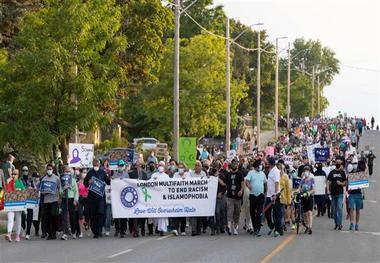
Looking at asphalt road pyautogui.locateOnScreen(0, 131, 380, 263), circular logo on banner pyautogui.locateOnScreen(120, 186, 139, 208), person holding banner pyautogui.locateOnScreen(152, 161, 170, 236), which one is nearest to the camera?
asphalt road pyautogui.locateOnScreen(0, 131, 380, 263)

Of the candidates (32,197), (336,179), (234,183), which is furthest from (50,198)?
(336,179)

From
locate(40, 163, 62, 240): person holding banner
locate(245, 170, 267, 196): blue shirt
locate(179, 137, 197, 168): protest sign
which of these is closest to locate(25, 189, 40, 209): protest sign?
locate(40, 163, 62, 240): person holding banner

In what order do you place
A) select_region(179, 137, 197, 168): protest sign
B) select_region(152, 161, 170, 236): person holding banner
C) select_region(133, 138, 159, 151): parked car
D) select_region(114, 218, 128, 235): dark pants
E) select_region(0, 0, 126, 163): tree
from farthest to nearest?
1. select_region(133, 138, 159, 151): parked car
2. select_region(179, 137, 197, 168): protest sign
3. select_region(0, 0, 126, 163): tree
4. select_region(152, 161, 170, 236): person holding banner
5. select_region(114, 218, 128, 235): dark pants

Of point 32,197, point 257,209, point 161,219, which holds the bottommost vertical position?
point 161,219

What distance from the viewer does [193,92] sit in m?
63.2

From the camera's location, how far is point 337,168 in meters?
26.7

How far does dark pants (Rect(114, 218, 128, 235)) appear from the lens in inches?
984

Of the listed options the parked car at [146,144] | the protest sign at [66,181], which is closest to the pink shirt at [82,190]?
the protest sign at [66,181]

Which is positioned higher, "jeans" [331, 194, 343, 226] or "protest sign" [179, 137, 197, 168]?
"protest sign" [179, 137, 197, 168]

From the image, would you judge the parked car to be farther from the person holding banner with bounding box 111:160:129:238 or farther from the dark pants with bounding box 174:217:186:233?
the dark pants with bounding box 174:217:186:233

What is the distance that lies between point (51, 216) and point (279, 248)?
6.30 meters

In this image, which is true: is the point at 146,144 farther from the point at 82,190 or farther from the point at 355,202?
the point at 355,202

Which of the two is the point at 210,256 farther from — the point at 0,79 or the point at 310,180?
the point at 0,79

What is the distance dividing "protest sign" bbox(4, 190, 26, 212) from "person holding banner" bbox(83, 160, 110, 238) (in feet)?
5.16
